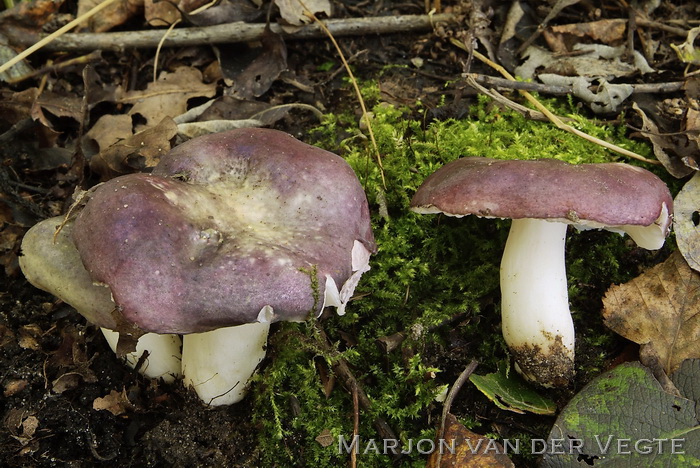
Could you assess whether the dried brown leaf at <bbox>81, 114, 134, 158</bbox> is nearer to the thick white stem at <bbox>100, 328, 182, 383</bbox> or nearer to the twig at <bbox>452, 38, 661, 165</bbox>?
the thick white stem at <bbox>100, 328, 182, 383</bbox>

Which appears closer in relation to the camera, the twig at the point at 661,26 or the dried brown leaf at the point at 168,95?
the dried brown leaf at the point at 168,95

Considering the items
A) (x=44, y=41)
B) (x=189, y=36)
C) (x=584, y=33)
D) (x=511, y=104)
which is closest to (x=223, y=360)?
(x=511, y=104)

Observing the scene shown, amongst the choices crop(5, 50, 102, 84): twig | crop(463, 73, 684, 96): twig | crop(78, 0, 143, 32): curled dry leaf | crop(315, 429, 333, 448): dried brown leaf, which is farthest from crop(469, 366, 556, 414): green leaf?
crop(78, 0, 143, 32): curled dry leaf

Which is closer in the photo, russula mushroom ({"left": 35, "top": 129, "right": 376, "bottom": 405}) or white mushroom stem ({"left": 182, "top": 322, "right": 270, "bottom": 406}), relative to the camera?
russula mushroom ({"left": 35, "top": 129, "right": 376, "bottom": 405})

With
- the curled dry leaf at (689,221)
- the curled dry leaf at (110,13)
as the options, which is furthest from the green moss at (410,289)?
the curled dry leaf at (110,13)

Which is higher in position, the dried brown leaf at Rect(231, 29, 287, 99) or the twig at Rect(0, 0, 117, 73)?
the twig at Rect(0, 0, 117, 73)

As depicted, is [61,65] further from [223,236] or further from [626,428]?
[626,428]

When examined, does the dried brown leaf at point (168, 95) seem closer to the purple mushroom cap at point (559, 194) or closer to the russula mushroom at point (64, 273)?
the russula mushroom at point (64, 273)
